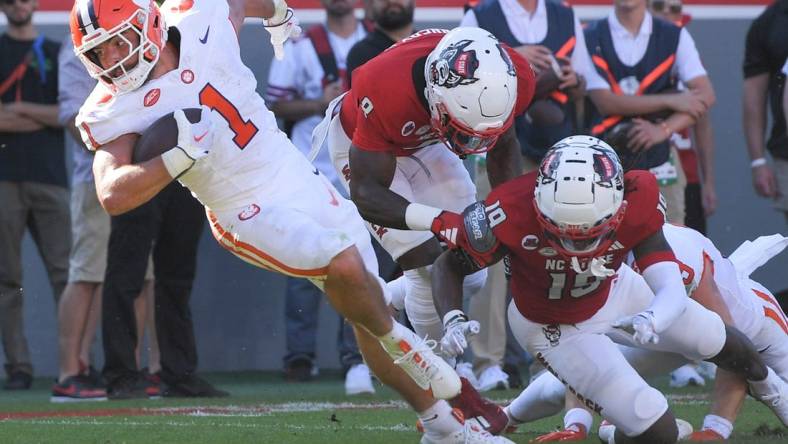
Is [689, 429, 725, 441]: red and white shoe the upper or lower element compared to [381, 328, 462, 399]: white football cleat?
lower

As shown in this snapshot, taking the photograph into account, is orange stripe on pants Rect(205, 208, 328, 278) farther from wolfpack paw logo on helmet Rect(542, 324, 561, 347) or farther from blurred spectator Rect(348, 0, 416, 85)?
blurred spectator Rect(348, 0, 416, 85)

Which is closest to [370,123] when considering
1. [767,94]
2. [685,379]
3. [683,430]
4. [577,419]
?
[577,419]

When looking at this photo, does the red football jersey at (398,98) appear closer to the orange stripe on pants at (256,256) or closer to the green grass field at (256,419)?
the orange stripe on pants at (256,256)

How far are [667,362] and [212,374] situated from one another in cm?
416

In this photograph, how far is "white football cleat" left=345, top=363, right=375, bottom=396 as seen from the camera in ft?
24.5

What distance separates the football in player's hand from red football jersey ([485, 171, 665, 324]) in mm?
1104

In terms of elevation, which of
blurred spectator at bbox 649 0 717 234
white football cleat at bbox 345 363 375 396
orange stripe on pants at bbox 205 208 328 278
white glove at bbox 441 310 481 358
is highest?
orange stripe on pants at bbox 205 208 328 278

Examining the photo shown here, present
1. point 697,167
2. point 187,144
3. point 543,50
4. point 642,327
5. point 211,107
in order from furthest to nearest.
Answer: point 697,167
point 543,50
point 211,107
point 187,144
point 642,327

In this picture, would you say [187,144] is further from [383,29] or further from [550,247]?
[383,29]

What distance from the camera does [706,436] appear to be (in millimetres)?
5164

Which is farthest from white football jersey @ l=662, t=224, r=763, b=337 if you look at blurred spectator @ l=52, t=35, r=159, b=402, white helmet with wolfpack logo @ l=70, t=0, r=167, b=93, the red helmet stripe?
blurred spectator @ l=52, t=35, r=159, b=402

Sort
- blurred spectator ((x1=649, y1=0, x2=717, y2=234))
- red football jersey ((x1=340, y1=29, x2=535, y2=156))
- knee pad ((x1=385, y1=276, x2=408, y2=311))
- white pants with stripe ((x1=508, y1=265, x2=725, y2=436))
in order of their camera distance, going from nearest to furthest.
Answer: white pants with stripe ((x1=508, y1=265, x2=725, y2=436)) → red football jersey ((x1=340, y1=29, x2=535, y2=156)) → knee pad ((x1=385, y1=276, x2=408, y2=311)) → blurred spectator ((x1=649, y1=0, x2=717, y2=234))

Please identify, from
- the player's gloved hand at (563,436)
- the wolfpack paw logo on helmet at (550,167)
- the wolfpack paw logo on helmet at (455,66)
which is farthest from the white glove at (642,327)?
the wolfpack paw logo on helmet at (455,66)

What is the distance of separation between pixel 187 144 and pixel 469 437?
143 centimetres
